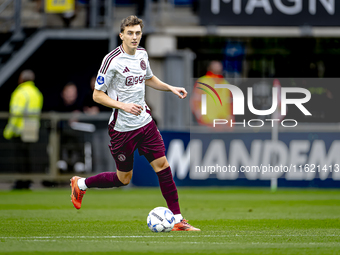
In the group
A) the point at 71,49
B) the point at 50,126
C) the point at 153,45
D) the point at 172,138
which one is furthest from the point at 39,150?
the point at 71,49

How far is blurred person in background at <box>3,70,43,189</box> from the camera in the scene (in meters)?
13.2

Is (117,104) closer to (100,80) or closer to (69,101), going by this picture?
(100,80)

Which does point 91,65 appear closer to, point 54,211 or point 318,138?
point 318,138

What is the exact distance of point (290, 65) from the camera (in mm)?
17094

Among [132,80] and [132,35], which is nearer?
[132,35]

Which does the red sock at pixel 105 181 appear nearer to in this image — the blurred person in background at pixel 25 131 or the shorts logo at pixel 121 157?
the shorts logo at pixel 121 157

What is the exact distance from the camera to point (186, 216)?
8.30 metres

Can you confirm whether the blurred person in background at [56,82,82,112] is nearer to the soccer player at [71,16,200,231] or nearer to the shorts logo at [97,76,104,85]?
the soccer player at [71,16,200,231]

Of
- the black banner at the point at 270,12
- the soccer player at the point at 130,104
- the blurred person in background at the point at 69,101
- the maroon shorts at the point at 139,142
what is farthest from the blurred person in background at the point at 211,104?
the maroon shorts at the point at 139,142

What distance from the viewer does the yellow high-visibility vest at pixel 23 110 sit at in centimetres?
1329

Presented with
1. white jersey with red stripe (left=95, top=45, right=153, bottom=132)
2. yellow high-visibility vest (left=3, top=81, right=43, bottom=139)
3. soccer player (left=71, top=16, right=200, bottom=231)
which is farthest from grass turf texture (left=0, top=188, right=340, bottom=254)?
yellow high-visibility vest (left=3, top=81, right=43, bottom=139)

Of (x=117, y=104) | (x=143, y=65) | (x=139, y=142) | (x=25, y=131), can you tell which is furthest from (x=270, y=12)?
(x=117, y=104)

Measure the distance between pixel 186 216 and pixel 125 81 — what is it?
2350 mm

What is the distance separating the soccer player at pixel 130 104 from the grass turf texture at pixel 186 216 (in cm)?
58
